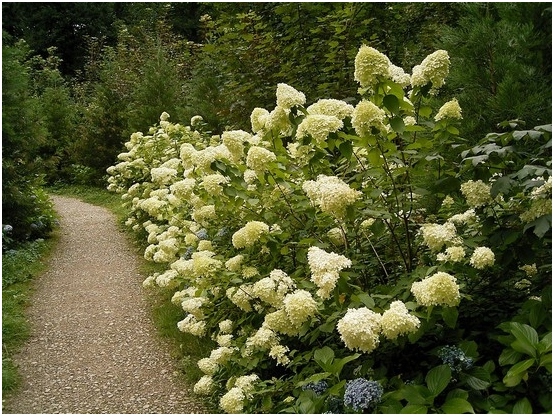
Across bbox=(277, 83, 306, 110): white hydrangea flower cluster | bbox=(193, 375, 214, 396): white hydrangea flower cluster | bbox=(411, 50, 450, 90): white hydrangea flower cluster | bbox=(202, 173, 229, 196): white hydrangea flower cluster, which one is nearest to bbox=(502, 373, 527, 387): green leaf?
bbox=(411, 50, 450, 90): white hydrangea flower cluster

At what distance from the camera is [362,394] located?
2027 millimetres

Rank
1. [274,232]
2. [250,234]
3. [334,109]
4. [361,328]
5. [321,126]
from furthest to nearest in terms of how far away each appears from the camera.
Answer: [274,232], [250,234], [334,109], [321,126], [361,328]

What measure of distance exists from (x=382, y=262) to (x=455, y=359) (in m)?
0.61

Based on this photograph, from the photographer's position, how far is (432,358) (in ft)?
7.50

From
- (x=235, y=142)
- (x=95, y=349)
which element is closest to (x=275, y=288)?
(x=235, y=142)

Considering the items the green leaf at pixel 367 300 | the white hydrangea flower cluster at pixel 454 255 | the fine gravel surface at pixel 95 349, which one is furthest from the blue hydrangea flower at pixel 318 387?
the fine gravel surface at pixel 95 349

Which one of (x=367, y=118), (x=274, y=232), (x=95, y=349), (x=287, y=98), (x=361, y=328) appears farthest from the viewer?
(x=95, y=349)

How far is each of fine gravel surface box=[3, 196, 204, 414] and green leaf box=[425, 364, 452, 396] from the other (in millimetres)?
1587

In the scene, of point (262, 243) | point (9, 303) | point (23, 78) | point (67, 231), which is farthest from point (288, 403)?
point (67, 231)

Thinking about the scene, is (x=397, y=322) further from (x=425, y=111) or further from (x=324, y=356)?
(x=425, y=111)

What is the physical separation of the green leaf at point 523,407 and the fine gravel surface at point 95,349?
5.98ft

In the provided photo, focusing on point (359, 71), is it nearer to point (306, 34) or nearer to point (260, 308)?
point (260, 308)

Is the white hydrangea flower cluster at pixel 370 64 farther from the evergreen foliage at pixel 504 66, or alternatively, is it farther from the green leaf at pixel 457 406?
the green leaf at pixel 457 406

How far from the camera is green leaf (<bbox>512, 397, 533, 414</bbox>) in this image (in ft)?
6.00
